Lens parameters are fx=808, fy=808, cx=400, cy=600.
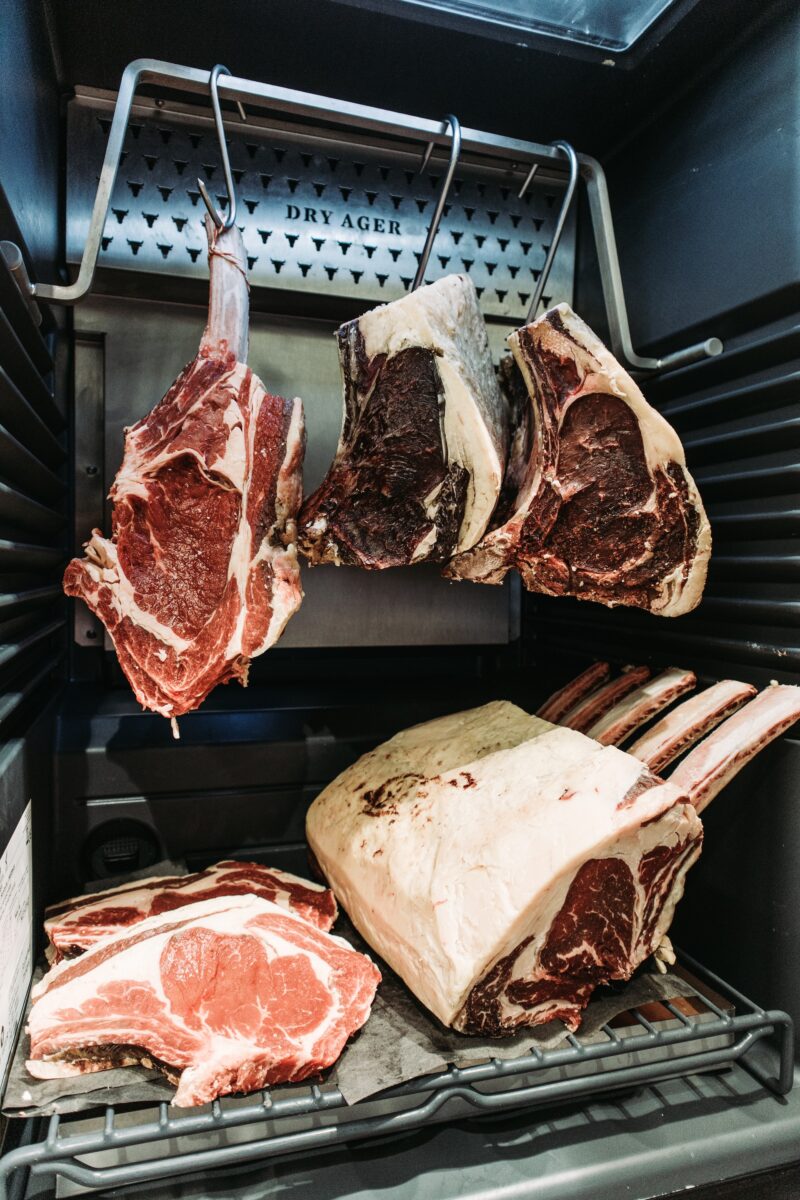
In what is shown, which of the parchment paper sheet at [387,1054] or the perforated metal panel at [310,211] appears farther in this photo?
the perforated metal panel at [310,211]

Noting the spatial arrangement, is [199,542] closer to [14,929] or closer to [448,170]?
[14,929]

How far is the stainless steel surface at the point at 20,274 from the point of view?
1101 mm

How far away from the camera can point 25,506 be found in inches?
44.8

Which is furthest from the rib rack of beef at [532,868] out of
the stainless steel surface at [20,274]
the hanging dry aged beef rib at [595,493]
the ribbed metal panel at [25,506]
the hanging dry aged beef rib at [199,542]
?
the stainless steel surface at [20,274]

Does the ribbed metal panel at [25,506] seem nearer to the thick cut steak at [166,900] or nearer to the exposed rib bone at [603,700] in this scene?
the thick cut steak at [166,900]

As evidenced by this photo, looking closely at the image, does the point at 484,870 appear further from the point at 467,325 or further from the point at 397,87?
the point at 397,87

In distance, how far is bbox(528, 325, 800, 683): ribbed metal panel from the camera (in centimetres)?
130

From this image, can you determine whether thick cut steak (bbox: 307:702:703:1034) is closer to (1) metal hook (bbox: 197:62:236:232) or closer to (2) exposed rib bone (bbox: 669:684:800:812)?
(2) exposed rib bone (bbox: 669:684:800:812)

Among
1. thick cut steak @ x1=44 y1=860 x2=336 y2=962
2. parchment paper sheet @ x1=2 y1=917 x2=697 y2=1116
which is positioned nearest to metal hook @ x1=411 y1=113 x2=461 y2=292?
thick cut steak @ x1=44 y1=860 x2=336 y2=962

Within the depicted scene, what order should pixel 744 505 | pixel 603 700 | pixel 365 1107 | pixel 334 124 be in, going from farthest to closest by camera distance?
pixel 334 124, pixel 603 700, pixel 744 505, pixel 365 1107

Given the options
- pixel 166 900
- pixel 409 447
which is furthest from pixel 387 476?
pixel 166 900

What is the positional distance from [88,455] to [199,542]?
487 mm

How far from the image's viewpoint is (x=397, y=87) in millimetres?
1619

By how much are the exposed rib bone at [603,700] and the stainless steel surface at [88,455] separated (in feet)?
3.13
